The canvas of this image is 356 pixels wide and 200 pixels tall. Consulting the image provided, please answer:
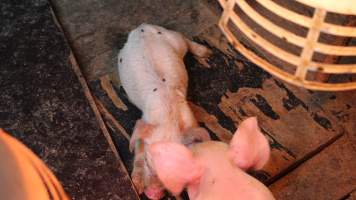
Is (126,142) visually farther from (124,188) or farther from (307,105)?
(307,105)

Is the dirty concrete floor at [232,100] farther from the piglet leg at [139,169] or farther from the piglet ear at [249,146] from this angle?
the piglet ear at [249,146]

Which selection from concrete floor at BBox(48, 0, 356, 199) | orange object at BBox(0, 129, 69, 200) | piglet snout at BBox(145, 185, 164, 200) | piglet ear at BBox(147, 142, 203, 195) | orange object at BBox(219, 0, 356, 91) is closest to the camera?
orange object at BBox(0, 129, 69, 200)

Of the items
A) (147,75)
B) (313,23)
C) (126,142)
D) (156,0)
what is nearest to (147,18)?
(156,0)

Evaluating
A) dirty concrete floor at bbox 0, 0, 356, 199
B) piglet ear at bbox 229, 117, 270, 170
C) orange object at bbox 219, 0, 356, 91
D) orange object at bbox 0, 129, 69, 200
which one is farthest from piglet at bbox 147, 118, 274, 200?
orange object at bbox 0, 129, 69, 200

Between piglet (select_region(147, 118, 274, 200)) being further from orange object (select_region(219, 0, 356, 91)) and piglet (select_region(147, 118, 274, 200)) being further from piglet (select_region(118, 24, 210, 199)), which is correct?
orange object (select_region(219, 0, 356, 91))

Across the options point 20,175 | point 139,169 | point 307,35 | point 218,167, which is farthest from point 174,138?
point 20,175

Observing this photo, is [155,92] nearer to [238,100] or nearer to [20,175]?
[238,100]
